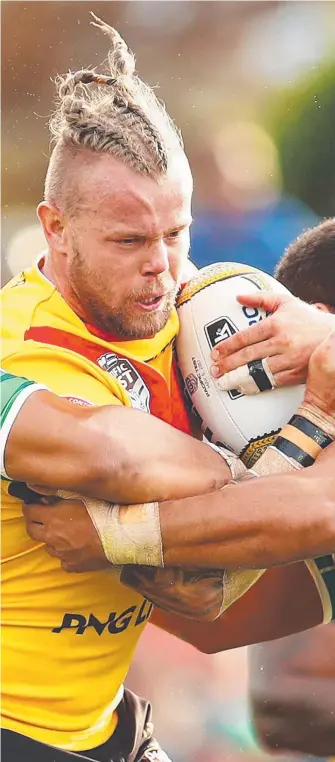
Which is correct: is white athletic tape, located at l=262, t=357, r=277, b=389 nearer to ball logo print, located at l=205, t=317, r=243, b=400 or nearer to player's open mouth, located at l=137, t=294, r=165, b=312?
ball logo print, located at l=205, t=317, r=243, b=400

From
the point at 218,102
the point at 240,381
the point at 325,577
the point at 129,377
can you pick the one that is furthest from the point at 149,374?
the point at 218,102

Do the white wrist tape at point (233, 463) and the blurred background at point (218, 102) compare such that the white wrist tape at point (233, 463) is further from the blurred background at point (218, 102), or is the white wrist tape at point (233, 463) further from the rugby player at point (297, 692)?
the blurred background at point (218, 102)

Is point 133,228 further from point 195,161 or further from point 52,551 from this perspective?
point 195,161

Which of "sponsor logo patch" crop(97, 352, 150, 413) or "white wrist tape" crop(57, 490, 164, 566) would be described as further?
"sponsor logo patch" crop(97, 352, 150, 413)

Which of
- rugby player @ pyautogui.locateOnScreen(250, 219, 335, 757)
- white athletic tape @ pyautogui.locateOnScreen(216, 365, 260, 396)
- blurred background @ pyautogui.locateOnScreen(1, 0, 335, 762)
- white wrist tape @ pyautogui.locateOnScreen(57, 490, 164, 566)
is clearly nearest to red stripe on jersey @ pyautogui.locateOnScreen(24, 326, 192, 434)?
white athletic tape @ pyautogui.locateOnScreen(216, 365, 260, 396)

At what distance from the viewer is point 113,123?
1769mm

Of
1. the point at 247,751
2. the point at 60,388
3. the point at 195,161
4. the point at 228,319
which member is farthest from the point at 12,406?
the point at 195,161

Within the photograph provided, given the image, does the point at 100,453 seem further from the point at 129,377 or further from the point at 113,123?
the point at 113,123

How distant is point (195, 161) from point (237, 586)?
4943 mm

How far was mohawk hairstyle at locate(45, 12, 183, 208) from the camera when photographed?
1.75 metres

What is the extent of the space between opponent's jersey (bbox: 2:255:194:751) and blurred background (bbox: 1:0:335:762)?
13.0ft

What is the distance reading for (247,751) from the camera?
165 inches

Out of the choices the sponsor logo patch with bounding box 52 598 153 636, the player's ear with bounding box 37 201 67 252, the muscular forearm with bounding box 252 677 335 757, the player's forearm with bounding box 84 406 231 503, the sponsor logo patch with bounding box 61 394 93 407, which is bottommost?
the muscular forearm with bounding box 252 677 335 757

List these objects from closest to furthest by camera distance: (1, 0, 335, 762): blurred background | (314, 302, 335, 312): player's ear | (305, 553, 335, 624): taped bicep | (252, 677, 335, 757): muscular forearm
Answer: (314, 302, 335, 312): player's ear, (305, 553, 335, 624): taped bicep, (252, 677, 335, 757): muscular forearm, (1, 0, 335, 762): blurred background
